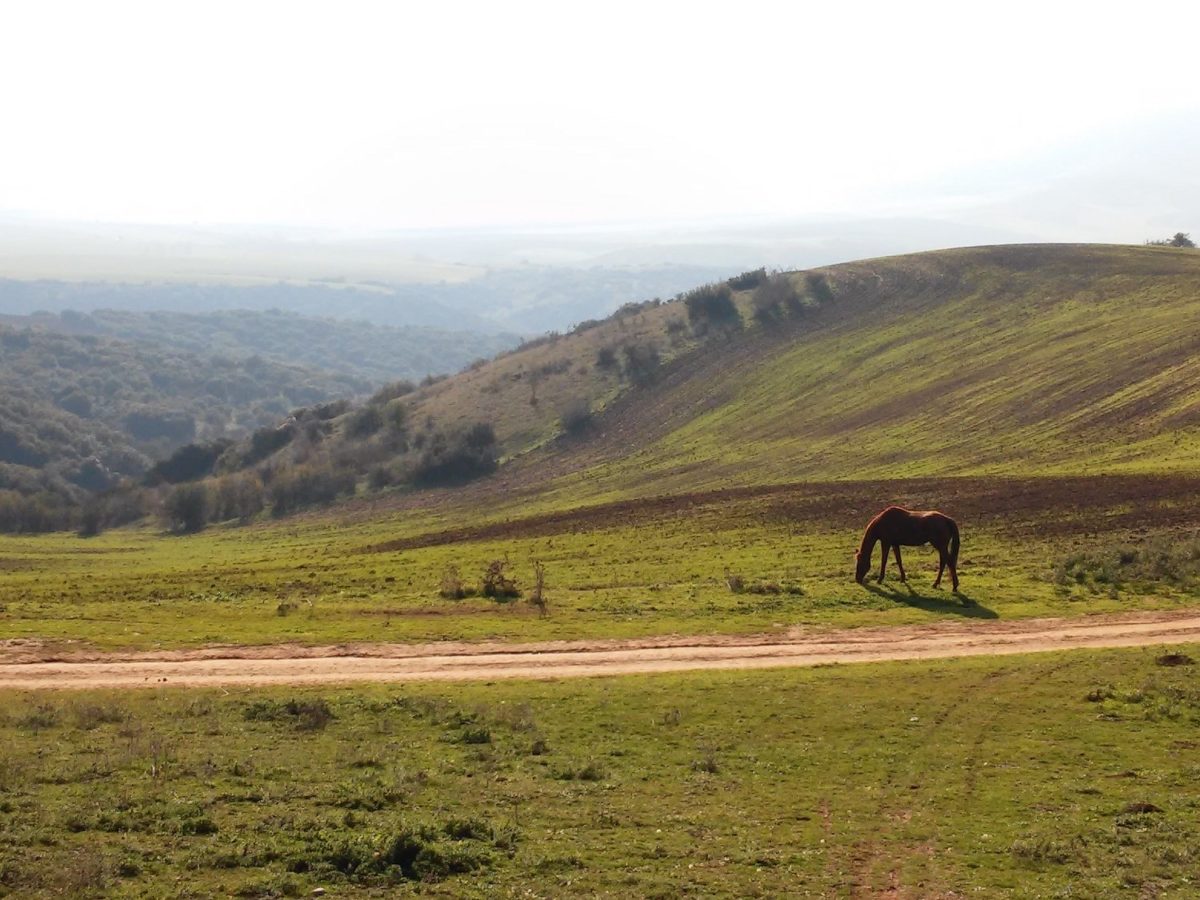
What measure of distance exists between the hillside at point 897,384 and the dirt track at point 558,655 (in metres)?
25.1

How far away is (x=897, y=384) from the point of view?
9081cm

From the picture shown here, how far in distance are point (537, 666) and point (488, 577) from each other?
392 inches

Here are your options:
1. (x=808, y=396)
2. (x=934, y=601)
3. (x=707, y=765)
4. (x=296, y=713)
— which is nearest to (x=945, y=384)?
(x=808, y=396)

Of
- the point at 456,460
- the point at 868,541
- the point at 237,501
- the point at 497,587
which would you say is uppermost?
the point at 868,541

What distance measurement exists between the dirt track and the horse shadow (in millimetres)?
1277

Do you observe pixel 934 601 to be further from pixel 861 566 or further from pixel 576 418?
pixel 576 418

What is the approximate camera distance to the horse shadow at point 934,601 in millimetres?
30641

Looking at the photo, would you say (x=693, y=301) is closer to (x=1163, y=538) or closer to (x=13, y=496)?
(x=13, y=496)

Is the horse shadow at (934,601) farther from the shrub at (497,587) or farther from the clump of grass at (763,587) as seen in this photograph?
the shrub at (497,587)

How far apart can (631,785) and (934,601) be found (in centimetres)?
1752

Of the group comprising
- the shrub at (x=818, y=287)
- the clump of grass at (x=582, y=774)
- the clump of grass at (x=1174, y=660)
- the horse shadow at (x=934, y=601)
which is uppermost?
the shrub at (x=818, y=287)

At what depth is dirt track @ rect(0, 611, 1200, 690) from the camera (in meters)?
25.6

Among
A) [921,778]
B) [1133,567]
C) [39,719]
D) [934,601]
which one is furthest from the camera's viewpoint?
[1133,567]

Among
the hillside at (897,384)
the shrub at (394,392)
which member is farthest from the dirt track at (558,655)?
the shrub at (394,392)
